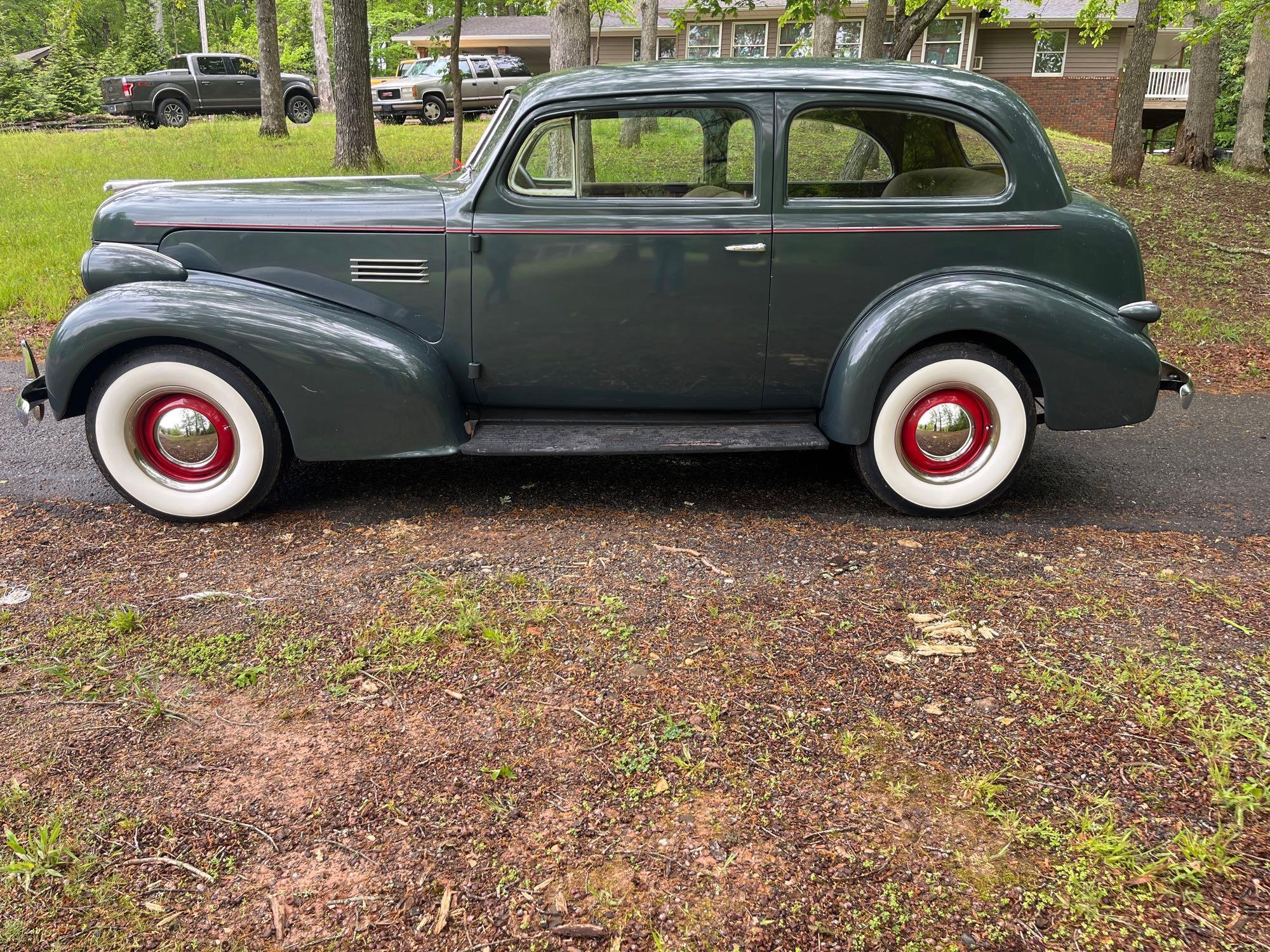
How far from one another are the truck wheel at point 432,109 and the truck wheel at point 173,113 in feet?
17.2

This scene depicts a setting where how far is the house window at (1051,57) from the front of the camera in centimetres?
2861

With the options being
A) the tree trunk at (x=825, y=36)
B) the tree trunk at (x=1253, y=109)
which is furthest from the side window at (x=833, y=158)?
the tree trunk at (x=1253, y=109)

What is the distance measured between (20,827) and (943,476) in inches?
140

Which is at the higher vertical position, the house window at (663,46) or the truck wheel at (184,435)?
the house window at (663,46)

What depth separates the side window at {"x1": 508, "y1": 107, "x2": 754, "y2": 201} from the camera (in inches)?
163

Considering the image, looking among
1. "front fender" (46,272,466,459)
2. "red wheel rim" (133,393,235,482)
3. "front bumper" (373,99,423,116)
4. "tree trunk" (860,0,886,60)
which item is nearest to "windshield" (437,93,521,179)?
"front fender" (46,272,466,459)

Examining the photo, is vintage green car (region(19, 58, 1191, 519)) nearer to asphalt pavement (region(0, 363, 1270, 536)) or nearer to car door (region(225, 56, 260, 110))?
asphalt pavement (region(0, 363, 1270, 536))

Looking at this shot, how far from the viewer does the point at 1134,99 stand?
12227mm

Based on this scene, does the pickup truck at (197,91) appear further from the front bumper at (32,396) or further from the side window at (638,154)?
the side window at (638,154)

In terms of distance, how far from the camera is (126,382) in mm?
4016

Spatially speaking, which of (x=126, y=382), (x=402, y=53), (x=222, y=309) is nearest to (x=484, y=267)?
(x=222, y=309)

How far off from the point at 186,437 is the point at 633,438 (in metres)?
1.87

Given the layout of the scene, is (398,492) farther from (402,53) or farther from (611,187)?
(402,53)

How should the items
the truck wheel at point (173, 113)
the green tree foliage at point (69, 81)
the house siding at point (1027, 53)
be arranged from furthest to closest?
1. the house siding at point (1027, 53)
2. the green tree foliage at point (69, 81)
3. the truck wheel at point (173, 113)
